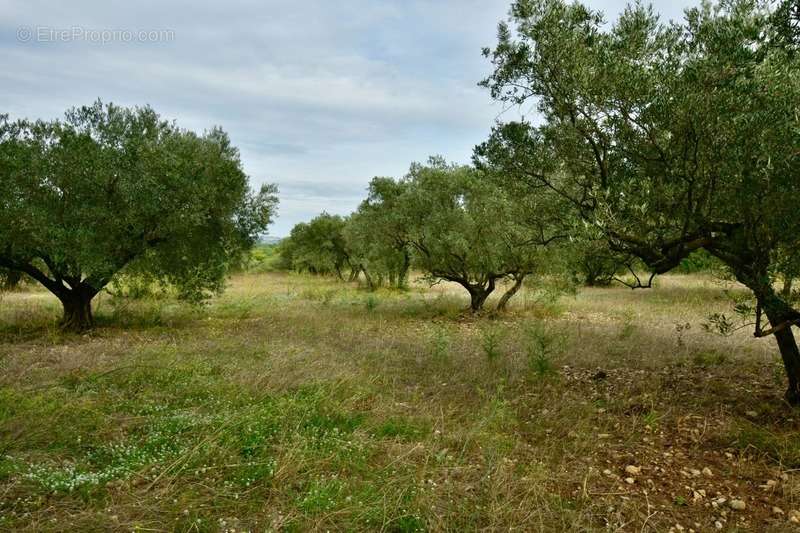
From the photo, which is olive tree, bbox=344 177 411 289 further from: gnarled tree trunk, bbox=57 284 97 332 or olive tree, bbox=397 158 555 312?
gnarled tree trunk, bbox=57 284 97 332

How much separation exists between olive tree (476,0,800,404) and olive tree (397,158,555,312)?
974cm

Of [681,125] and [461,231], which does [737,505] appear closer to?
[681,125]

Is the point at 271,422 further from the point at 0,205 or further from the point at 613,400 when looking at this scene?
the point at 0,205

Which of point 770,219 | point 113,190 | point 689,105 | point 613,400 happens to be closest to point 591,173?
point 689,105

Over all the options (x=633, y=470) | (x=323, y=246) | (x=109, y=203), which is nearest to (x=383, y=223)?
(x=109, y=203)

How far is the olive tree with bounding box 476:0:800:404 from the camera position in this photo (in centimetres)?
524

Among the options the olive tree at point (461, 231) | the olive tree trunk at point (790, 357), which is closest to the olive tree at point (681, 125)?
the olive tree trunk at point (790, 357)

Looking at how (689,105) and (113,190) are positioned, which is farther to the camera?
(113,190)

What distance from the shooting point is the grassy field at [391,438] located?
413 cm

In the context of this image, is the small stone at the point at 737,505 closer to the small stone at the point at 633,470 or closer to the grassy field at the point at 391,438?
the grassy field at the point at 391,438

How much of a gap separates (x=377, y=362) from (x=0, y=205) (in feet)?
34.0

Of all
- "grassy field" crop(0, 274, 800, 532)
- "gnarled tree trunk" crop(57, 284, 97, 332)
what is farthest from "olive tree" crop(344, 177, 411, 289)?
"gnarled tree trunk" crop(57, 284, 97, 332)

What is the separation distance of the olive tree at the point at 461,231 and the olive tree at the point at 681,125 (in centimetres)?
974

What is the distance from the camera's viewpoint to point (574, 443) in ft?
19.4
